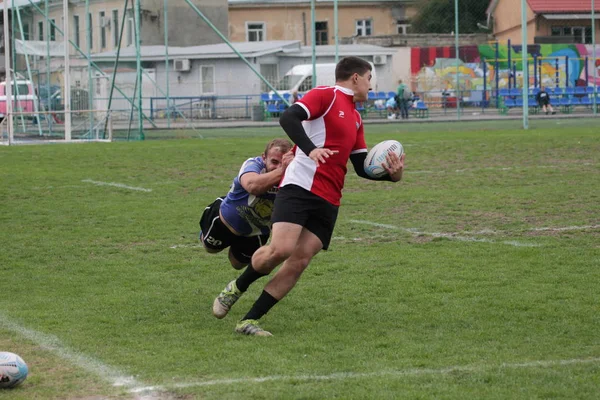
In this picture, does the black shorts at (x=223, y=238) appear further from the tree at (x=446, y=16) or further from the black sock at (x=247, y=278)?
the tree at (x=446, y=16)

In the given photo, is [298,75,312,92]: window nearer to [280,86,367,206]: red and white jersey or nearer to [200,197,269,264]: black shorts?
[200,197,269,264]: black shorts

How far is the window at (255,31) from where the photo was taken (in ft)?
184

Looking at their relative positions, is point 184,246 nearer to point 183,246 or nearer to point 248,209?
point 183,246

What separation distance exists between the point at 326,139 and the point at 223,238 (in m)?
1.34

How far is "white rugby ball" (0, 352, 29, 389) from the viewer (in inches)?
196

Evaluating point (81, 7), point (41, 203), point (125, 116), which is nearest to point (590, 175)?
point (41, 203)

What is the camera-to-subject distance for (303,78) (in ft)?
139

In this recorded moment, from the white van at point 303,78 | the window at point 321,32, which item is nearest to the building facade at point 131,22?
the white van at point 303,78

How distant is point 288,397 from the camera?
4758 mm

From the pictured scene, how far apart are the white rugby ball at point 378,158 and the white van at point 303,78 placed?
111 ft

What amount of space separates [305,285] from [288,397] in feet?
10.4

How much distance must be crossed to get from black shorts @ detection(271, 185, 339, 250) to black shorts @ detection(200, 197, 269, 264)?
3.10ft

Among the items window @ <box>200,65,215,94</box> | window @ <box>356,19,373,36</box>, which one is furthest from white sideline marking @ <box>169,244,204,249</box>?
window @ <box>356,19,373,36</box>

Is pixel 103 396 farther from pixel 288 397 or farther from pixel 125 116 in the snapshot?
pixel 125 116
